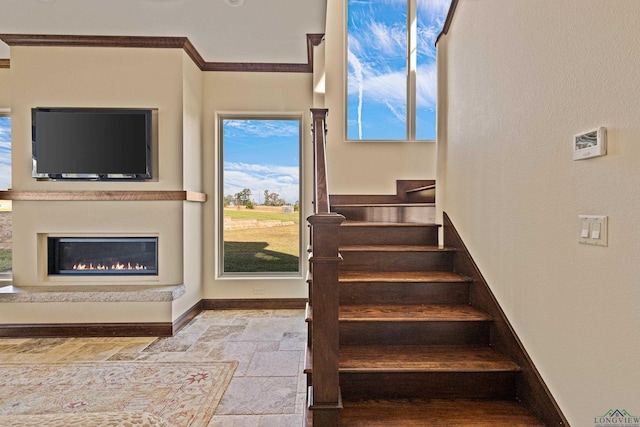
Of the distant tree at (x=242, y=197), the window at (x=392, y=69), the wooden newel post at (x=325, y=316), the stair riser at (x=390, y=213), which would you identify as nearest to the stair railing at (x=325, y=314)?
the wooden newel post at (x=325, y=316)

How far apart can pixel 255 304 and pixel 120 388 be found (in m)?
1.93

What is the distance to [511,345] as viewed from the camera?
181 centimetres

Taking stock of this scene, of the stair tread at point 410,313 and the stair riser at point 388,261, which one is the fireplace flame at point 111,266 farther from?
the stair tread at point 410,313

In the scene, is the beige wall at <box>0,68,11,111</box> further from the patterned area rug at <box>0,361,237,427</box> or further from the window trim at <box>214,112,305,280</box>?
the patterned area rug at <box>0,361,237,427</box>

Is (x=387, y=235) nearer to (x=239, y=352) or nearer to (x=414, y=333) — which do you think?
(x=414, y=333)

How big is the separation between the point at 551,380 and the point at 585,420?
0.19 meters

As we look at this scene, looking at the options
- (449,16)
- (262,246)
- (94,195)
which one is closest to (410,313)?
(449,16)

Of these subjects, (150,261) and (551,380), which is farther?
(150,261)

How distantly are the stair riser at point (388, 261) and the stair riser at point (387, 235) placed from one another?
10.7 inches

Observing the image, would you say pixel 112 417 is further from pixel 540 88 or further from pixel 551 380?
pixel 540 88

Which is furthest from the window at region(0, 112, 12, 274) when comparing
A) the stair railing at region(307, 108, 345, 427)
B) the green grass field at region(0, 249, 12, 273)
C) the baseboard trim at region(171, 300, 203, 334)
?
the stair railing at region(307, 108, 345, 427)

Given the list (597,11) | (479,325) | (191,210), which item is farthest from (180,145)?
(597,11)

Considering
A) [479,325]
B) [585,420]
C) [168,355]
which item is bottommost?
[168,355]

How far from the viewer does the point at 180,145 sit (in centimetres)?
367
